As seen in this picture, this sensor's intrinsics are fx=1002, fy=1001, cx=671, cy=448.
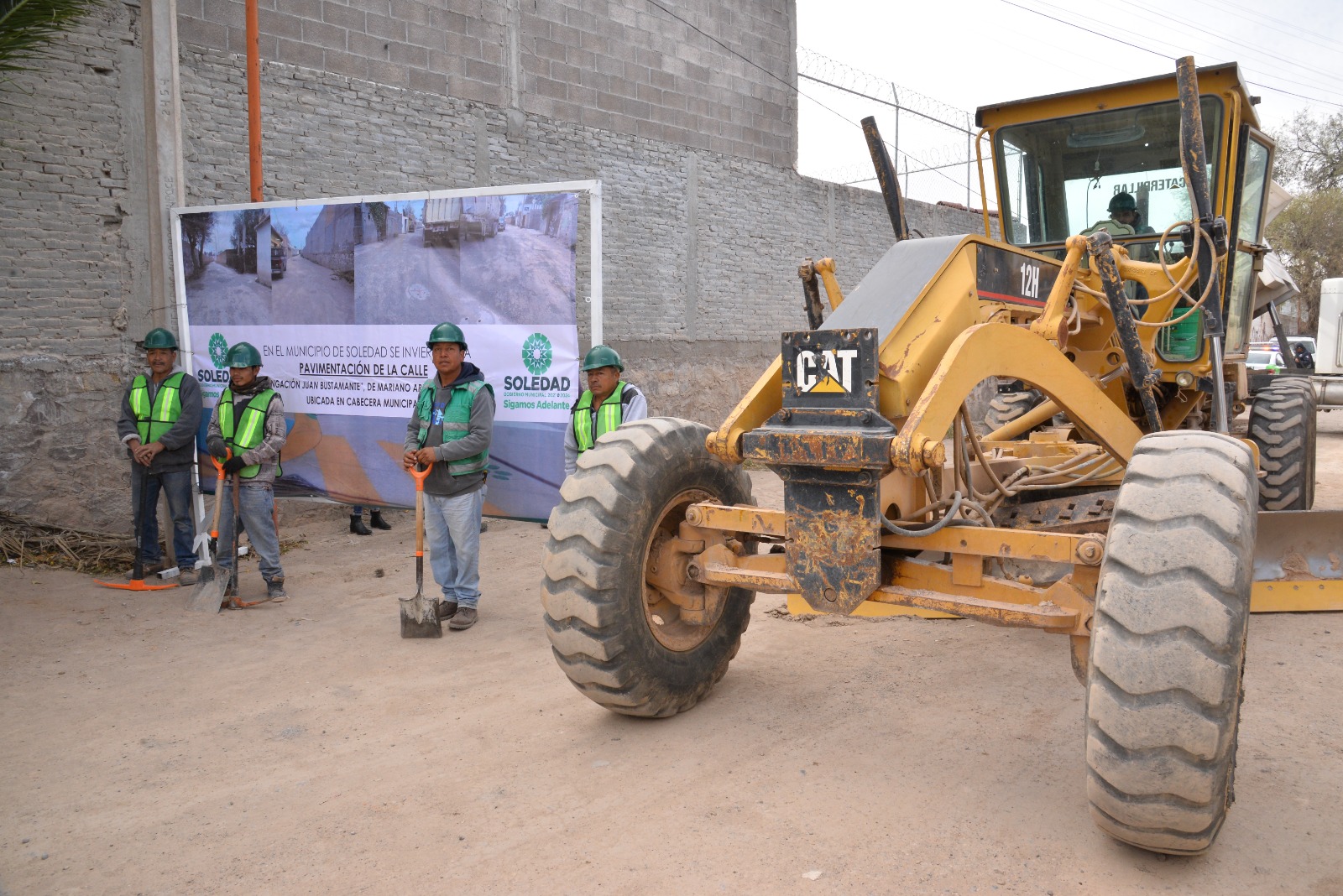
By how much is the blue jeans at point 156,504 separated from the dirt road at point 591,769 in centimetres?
127

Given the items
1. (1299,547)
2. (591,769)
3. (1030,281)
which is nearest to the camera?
(591,769)

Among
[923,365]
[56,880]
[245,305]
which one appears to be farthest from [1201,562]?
[245,305]

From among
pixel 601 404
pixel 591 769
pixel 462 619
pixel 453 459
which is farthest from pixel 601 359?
pixel 591 769

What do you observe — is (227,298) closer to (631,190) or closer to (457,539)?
(457,539)

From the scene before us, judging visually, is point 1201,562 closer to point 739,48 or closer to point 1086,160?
point 1086,160

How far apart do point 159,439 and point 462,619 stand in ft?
9.24

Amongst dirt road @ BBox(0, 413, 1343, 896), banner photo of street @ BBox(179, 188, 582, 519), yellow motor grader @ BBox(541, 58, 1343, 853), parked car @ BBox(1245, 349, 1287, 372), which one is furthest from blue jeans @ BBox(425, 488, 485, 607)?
parked car @ BBox(1245, 349, 1287, 372)

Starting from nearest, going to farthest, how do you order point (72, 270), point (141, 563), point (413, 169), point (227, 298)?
1. point (141, 563)
2. point (227, 298)
3. point (72, 270)
4. point (413, 169)

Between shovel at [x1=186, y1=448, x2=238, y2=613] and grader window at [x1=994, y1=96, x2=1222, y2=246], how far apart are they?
225 inches

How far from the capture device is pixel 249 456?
6.89m

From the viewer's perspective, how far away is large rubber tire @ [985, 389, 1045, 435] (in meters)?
7.45

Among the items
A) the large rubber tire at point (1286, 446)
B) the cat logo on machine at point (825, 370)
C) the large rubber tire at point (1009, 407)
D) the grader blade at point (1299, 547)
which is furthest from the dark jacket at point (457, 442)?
the large rubber tire at point (1286, 446)

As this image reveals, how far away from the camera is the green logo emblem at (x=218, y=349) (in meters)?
7.63

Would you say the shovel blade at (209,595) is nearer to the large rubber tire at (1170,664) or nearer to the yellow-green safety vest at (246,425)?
the yellow-green safety vest at (246,425)
